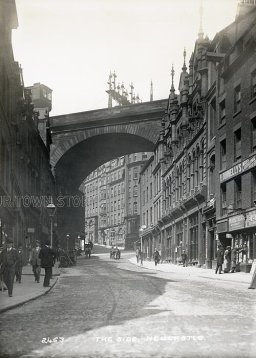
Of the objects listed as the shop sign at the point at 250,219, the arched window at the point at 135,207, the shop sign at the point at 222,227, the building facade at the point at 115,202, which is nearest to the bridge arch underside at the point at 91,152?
the shop sign at the point at 222,227

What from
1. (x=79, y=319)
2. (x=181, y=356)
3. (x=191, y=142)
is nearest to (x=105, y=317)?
(x=79, y=319)

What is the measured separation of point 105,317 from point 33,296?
5489 millimetres

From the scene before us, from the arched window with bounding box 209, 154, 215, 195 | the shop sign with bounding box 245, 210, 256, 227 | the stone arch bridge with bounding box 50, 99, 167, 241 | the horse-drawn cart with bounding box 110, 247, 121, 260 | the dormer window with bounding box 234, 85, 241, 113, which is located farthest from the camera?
the horse-drawn cart with bounding box 110, 247, 121, 260

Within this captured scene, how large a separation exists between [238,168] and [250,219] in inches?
137

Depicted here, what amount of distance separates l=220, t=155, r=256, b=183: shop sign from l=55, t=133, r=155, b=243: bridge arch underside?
95.4 ft

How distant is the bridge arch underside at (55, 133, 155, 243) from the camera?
6338 cm

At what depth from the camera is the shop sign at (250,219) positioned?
27.9 metres

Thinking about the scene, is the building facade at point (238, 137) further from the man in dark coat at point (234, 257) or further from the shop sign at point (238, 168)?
the man in dark coat at point (234, 257)

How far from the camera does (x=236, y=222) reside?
100ft

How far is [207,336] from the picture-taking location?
8.01 m

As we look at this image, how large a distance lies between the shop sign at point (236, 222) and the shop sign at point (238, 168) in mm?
2470

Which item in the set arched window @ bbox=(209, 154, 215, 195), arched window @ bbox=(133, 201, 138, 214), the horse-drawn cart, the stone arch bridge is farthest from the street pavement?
arched window @ bbox=(133, 201, 138, 214)

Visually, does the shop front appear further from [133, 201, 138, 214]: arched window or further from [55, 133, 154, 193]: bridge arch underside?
[133, 201, 138, 214]: arched window

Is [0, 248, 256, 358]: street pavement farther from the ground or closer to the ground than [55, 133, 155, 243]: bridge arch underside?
closer to the ground
